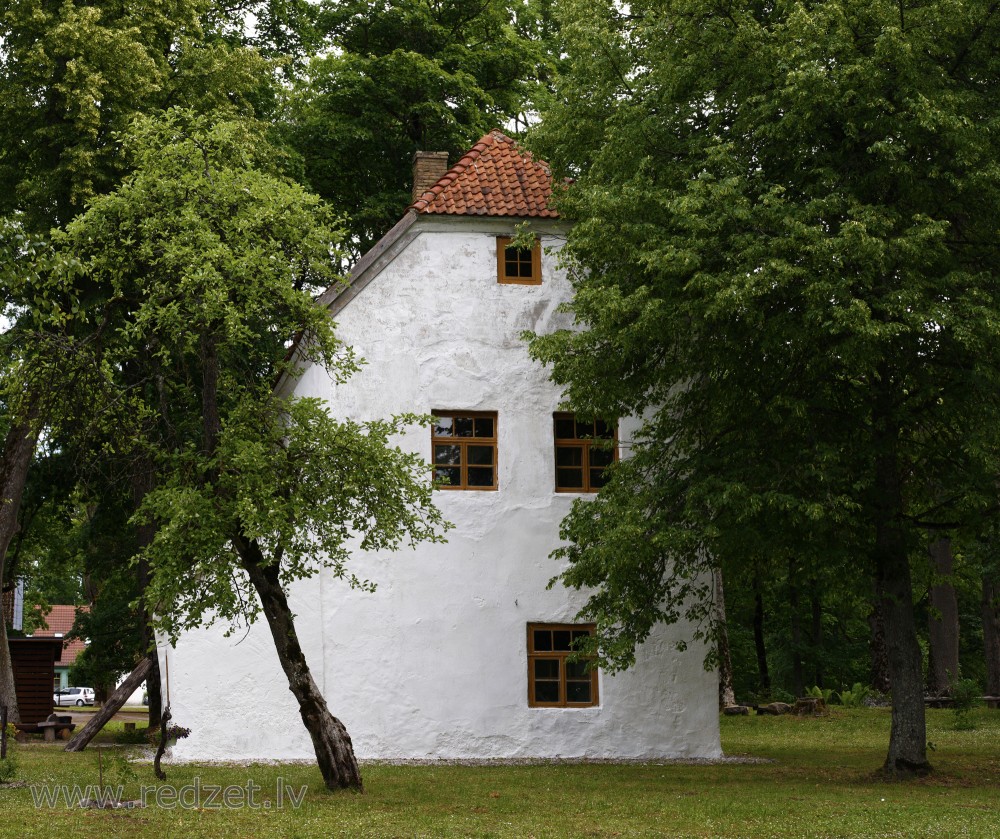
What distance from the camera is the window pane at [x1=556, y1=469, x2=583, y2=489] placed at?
21.1m

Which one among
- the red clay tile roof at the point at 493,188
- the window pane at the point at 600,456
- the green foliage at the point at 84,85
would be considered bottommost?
the window pane at the point at 600,456

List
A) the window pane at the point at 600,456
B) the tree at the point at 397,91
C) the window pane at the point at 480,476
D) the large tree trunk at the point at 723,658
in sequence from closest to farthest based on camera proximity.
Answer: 1. the window pane at the point at 480,476
2. the window pane at the point at 600,456
3. the large tree trunk at the point at 723,658
4. the tree at the point at 397,91

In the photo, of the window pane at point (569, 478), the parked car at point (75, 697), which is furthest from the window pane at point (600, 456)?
the parked car at point (75, 697)

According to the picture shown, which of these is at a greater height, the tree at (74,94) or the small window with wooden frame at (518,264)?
the tree at (74,94)

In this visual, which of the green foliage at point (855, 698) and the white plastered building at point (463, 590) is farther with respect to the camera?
the green foliage at point (855, 698)

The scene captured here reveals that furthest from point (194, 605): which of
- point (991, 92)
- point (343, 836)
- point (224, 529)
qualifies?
point (991, 92)

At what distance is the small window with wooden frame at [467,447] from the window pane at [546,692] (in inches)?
130

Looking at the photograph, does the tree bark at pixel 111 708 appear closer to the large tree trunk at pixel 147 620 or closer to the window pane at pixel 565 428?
the large tree trunk at pixel 147 620

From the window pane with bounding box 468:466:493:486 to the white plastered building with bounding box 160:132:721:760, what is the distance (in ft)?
0.11

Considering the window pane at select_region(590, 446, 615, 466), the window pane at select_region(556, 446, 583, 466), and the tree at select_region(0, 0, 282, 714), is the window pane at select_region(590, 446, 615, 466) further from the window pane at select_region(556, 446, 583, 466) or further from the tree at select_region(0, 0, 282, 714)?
the tree at select_region(0, 0, 282, 714)

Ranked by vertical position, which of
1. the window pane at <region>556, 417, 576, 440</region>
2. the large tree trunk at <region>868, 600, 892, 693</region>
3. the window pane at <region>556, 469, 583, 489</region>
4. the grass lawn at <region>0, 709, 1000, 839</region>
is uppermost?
the window pane at <region>556, 417, 576, 440</region>

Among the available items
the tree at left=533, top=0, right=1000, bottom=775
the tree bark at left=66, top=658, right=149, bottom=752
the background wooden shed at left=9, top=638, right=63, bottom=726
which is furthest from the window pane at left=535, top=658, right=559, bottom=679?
the background wooden shed at left=9, top=638, right=63, bottom=726

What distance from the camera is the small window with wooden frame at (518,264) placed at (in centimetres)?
2117

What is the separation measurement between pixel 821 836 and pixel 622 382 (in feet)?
25.6
